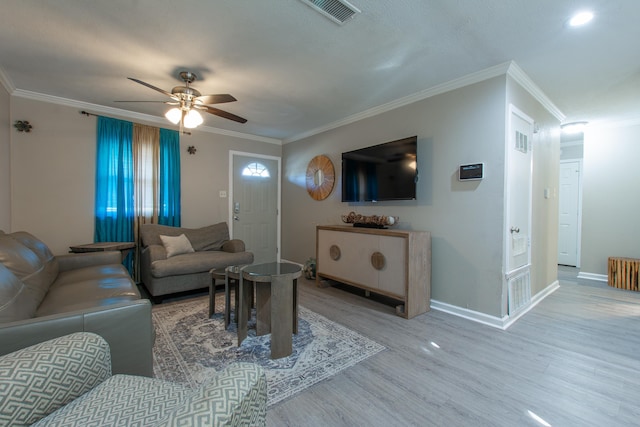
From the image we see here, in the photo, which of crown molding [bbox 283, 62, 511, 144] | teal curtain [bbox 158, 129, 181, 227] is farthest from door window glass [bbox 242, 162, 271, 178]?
crown molding [bbox 283, 62, 511, 144]

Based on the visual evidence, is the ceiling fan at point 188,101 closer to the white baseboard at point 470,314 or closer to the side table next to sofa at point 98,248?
Result: the side table next to sofa at point 98,248

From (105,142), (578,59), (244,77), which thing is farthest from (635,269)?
(105,142)

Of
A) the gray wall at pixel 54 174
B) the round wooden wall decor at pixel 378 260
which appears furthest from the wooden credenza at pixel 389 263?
Answer: the gray wall at pixel 54 174

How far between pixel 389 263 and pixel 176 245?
270 centimetres

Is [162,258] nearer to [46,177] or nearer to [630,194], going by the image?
[46,177]

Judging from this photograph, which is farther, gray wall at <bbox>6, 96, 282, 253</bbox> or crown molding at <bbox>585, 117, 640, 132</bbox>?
crown molding at <bbox>585, 117, 640, 132</bbox>

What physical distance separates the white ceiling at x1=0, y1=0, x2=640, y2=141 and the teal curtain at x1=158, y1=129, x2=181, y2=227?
86 centimetres

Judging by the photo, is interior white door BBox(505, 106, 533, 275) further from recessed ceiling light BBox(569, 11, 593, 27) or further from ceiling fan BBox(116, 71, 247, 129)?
ceiling fan BBox(116, 71, 247, 129)

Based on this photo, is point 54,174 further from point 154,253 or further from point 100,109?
point 154,253

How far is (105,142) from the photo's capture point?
3.76m

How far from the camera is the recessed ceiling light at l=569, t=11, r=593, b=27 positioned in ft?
6.20

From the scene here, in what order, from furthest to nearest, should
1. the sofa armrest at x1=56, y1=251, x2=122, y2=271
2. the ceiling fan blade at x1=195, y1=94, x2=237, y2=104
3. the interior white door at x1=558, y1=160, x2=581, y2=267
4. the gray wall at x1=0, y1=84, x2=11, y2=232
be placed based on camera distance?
1. the interior white door at x1=558, y1=160, x2=581, y2=267
2. the gray wall at x1=0, y1=84, x2=11, y2=232
3. the sofa armrest at x1=56, y1=251, x2=122, y2=271
4. the ceiling fan blade at x1=195, y1=94, x2=237, y2=104

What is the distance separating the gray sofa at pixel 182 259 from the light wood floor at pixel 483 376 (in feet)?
5.04

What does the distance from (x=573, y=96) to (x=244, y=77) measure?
3746 millimetres
